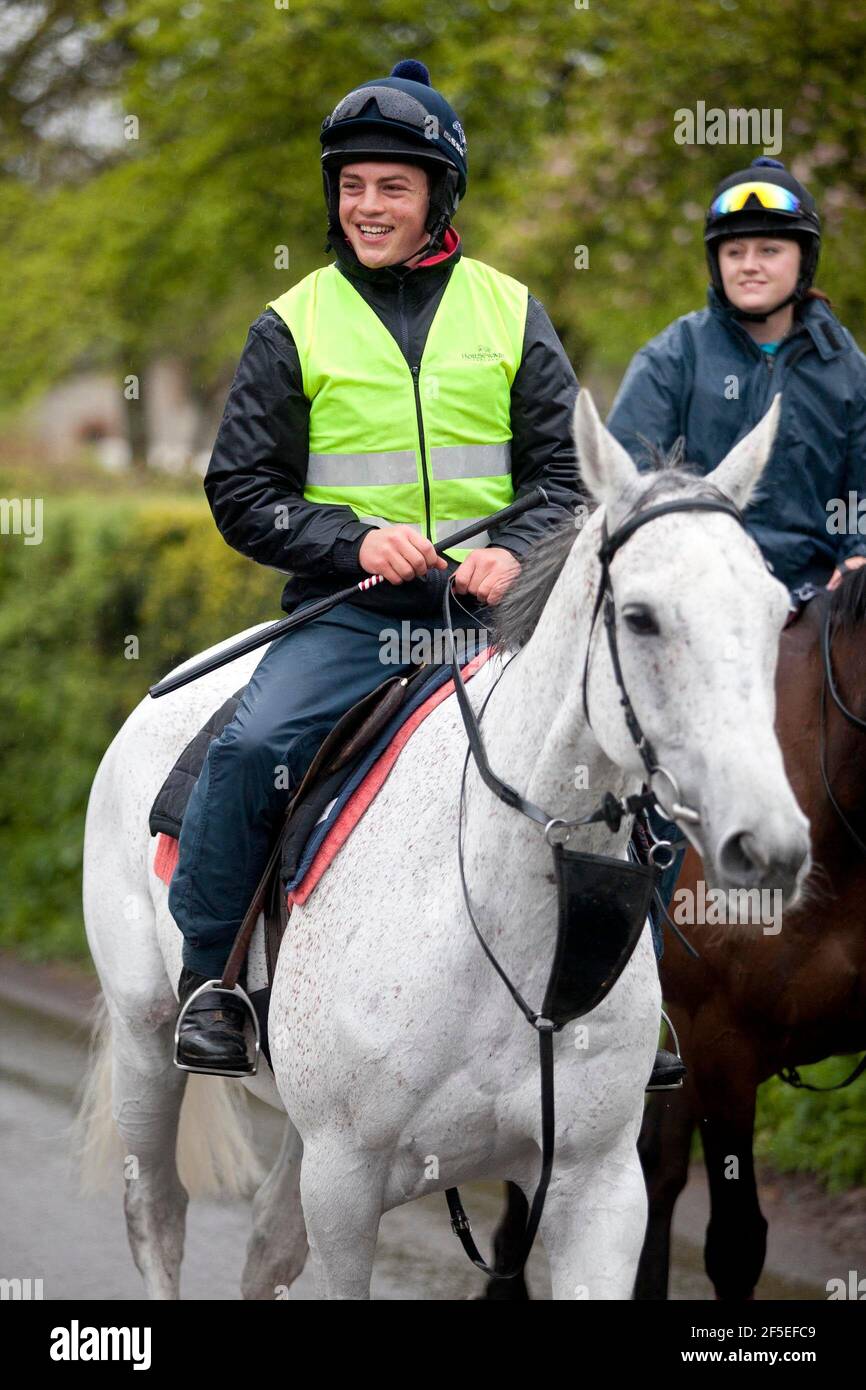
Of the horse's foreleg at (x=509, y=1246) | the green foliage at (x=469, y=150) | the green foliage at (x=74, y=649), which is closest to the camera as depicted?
the horse's foreleg at (x=509, y=1246)

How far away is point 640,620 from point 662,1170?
8.88ft

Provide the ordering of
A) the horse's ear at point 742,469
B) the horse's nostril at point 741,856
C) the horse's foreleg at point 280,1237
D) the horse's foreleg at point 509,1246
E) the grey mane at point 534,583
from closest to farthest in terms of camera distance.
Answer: the horse's nostril at point 741,856 < the horse's ear at point 742,469 < the grey mane at point 534,583 < the horse's foreleg at point 280,1237 < the horse's foreleg at point 509,1246

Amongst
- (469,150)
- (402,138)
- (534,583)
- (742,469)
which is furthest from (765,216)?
(469,150)

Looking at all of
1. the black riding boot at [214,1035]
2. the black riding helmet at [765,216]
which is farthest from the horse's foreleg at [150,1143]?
the black riding helmet at [765,216]

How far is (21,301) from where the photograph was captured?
14898mm

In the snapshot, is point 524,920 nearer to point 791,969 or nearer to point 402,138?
point 791,969

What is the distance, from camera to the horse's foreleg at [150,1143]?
4.67 metres

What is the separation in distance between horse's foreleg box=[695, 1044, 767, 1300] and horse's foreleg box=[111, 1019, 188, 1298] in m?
1.49

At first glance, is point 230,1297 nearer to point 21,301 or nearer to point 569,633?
point 569,633

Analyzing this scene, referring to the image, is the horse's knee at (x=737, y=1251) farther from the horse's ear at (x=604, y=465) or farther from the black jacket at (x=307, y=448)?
the horse's ear at (x=604, y=465)

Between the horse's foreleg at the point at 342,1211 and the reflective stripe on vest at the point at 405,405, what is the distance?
4.50 feet

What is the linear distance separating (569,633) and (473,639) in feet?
2.91

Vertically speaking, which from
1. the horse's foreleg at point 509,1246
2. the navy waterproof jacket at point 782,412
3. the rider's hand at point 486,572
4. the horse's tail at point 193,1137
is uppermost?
the navy waterproof jacket at point 782,412
